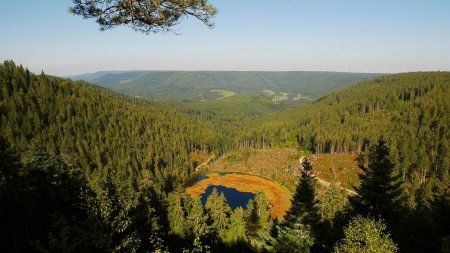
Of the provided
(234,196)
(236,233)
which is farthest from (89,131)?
(236,233)

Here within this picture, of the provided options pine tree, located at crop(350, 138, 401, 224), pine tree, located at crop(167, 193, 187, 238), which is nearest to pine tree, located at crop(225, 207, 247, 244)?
pine tree, located at crop(167, 193, 187, 238)

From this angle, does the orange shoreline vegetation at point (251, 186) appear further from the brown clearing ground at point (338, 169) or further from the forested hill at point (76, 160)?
the brown clearing ground at point (338, 169)

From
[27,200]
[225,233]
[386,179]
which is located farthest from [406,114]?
[27,200]

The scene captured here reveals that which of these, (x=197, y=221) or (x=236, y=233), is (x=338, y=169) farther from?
(x=197, y=221)

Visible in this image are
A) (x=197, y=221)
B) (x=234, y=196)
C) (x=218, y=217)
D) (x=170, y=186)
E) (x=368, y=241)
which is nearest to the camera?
(x=368, y=241)

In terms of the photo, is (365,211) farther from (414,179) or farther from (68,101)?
(68,101)
